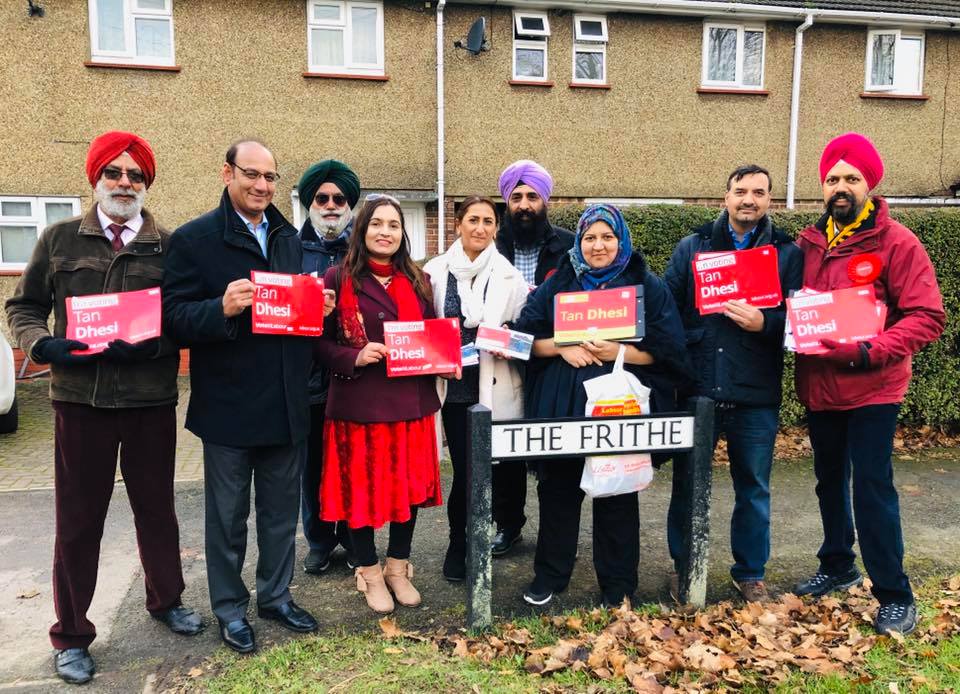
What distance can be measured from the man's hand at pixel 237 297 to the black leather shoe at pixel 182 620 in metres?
1.59

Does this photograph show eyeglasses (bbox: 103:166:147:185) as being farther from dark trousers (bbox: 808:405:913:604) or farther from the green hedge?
the green hedge

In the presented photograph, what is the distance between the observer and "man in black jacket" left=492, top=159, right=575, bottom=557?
414 centimetres

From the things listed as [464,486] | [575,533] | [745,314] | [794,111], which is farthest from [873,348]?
[794,111]

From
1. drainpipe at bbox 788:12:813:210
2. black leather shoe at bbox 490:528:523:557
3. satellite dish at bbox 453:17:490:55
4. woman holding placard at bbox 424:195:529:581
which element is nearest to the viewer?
woman holding placard at bbox 424:195:529:581

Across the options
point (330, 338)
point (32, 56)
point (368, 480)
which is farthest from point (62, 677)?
point (32, 56)

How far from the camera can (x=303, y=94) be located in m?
11.4

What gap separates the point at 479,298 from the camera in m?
3.77

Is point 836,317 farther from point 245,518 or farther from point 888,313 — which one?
point 245,518

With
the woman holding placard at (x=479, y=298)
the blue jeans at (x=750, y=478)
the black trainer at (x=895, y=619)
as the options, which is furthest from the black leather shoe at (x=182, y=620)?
the black trainer at (x=895, y=619)

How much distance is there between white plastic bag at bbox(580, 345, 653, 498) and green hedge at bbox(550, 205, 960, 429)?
2.99 m

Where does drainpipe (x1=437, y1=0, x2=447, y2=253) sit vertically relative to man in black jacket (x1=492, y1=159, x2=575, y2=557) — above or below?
above

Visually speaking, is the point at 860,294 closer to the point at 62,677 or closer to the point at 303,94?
the point at 62,677

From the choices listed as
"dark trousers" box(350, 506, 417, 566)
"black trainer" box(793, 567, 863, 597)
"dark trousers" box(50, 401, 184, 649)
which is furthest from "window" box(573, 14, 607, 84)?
"dark trousers" box(50, 401, 184, 649)

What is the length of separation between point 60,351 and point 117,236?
1.94 ft
